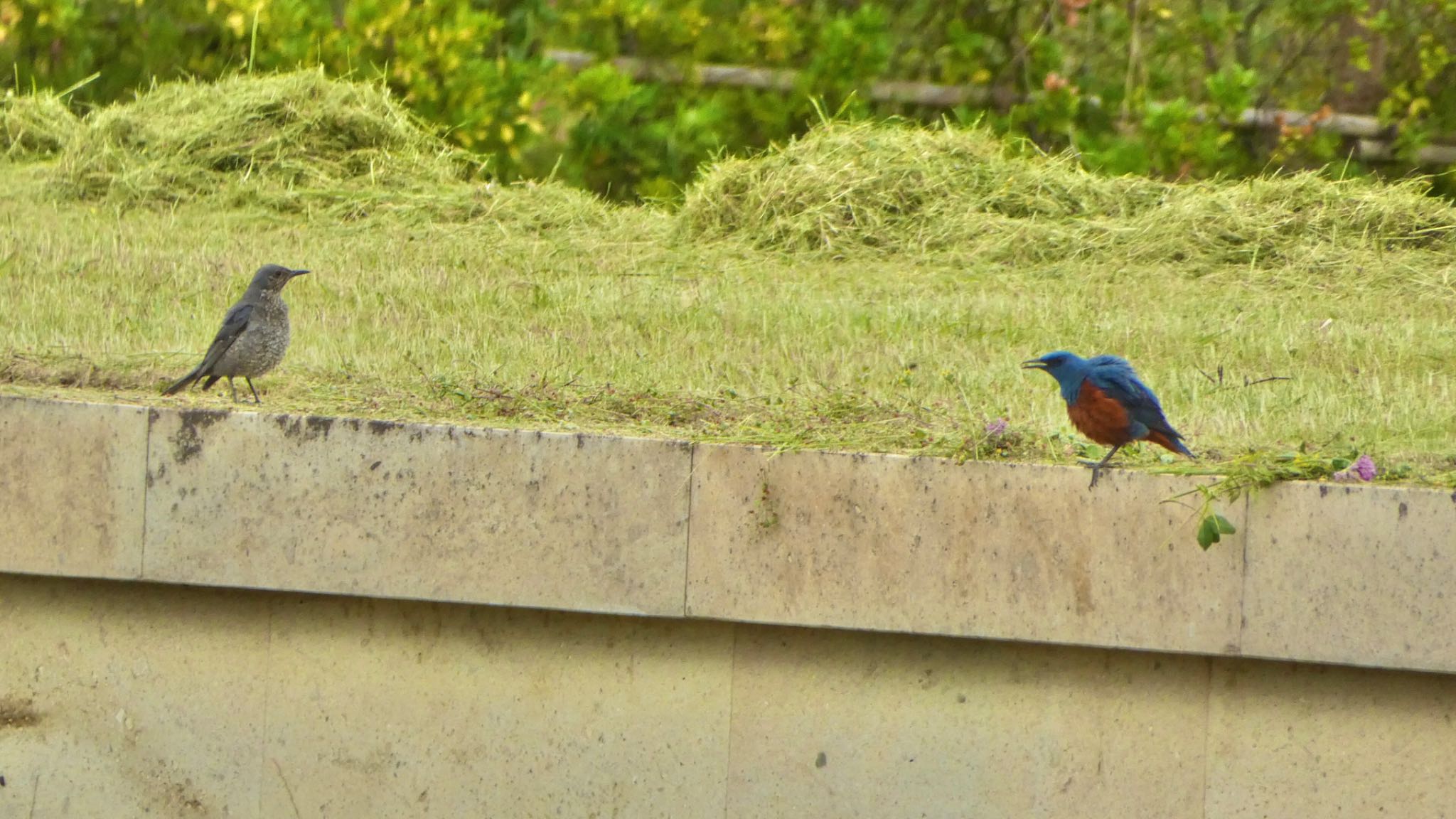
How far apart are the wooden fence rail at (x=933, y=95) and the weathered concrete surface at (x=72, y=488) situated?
6329 mm

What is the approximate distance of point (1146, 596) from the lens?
3832mm

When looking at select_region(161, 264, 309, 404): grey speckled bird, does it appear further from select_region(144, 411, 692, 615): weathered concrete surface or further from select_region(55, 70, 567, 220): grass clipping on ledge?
select_region(55, 70, 567, 220): grass clipping on ledge

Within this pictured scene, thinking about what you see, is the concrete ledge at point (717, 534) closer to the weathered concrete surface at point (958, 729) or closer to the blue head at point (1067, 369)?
the weathered concrete surface at point (958, 729)

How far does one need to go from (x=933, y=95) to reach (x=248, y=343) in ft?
21.4

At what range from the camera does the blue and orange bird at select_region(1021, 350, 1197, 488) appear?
12.8 ft

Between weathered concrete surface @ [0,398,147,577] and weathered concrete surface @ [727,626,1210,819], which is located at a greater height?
weathered concrete surface @ [0,398,147,577]

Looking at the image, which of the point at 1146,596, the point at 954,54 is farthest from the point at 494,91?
the point at 1146,596

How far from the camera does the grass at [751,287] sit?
470 cm

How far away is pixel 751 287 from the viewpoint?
283 inches

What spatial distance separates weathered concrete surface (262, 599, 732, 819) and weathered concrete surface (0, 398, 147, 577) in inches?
17.5

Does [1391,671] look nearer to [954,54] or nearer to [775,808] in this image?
[775,808]

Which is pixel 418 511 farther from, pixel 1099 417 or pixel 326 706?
pixel 1099 417

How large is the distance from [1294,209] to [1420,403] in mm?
3428

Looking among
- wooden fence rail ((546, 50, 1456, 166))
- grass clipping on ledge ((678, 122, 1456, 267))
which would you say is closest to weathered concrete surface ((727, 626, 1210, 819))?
grass clipping on ledge ((678, 122, 1456, 267))
